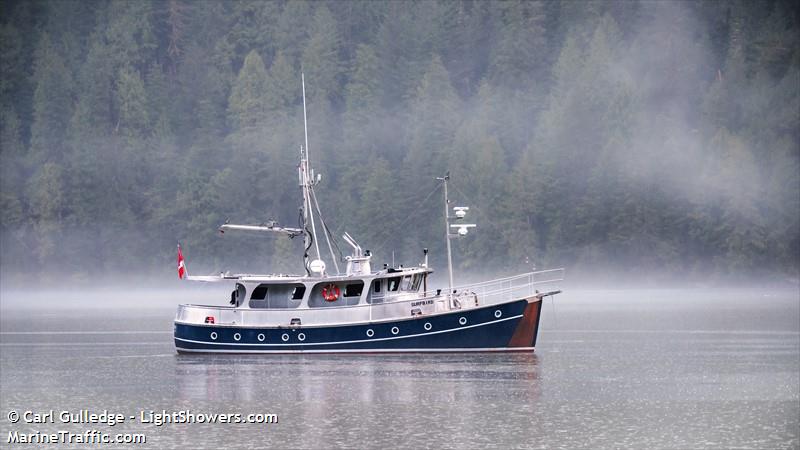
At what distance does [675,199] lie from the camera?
585 ft

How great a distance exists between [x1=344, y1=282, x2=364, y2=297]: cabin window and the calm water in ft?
11.6

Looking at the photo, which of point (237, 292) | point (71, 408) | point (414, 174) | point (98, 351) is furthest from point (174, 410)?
point (414, 174)

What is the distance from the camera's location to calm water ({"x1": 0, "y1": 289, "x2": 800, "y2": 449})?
49.5 meters

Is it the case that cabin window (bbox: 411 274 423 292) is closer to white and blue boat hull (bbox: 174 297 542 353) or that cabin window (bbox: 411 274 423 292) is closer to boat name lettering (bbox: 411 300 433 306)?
boat name lettering (bbox: 411 300 433 306)

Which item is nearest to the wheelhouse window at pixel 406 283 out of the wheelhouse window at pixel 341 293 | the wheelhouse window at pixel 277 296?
the wheelhouse window at pixel 341 293

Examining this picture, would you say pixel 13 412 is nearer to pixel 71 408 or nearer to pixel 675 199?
pixel 71 408

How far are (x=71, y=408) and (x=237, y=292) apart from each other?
56.2ft

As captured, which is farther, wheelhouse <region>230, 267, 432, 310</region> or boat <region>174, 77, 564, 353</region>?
wheelhouse <region>230, 267, 432, 310</region>

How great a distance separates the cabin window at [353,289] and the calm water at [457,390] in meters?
3.55

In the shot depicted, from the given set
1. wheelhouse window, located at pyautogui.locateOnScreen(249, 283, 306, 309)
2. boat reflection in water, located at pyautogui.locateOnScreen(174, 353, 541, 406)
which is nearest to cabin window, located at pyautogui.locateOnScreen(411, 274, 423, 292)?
boat reflection in water, located at pyautogui.locateOnScreen(174, 353, 541, 406)

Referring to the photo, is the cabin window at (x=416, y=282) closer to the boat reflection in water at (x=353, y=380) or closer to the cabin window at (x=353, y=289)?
the cabin window at (x=353, y=289)

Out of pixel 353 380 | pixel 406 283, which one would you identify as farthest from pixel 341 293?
pixel 353 380

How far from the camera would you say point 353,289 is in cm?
7119

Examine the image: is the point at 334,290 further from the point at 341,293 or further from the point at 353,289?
the point at 353,289
